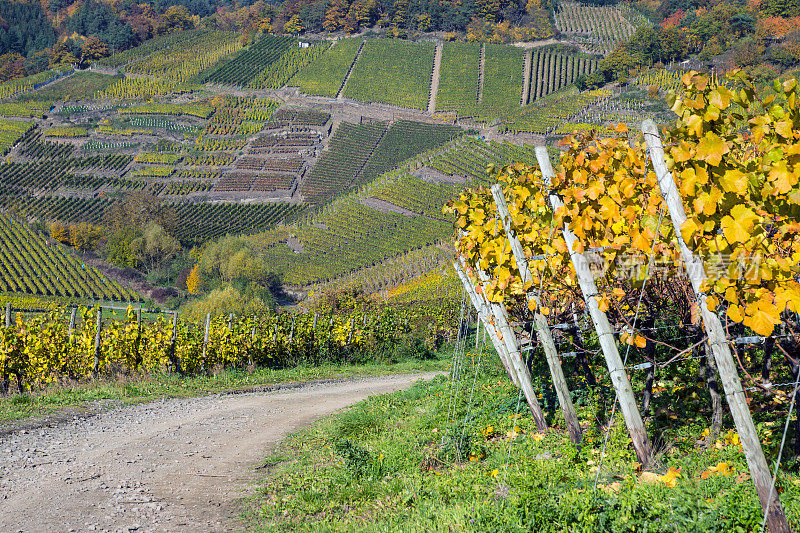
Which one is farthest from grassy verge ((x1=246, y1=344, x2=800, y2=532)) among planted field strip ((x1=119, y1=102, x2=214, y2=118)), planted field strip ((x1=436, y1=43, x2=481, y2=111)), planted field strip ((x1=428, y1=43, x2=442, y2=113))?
planted field strip ((x1=119, y1=102, x2=214, y2=118))

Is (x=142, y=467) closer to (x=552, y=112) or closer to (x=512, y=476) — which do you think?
(x=512, y=476)

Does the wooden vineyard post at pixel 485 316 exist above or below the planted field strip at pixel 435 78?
above

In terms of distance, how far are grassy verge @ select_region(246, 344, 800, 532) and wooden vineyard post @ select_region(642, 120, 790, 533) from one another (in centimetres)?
15

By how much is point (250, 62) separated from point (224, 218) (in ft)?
203

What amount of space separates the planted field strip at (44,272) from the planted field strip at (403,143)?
115 feet

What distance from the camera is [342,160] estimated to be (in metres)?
86.4

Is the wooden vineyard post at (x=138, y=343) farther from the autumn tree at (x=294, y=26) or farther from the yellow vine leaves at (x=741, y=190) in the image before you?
the autumn tree at (x=294, y=26)

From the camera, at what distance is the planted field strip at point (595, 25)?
5044 inches

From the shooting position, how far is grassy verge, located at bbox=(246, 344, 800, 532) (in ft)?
11.7

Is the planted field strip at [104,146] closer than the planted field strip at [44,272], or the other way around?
the planted field strip at [44,272]

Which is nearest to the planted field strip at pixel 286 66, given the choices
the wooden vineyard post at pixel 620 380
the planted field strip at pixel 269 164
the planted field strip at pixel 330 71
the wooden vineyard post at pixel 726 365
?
the planted field strip at pixel 330 71

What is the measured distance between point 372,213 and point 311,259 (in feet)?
31.4

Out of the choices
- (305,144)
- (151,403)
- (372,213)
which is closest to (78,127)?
(305,144)

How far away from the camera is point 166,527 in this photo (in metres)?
4.47
